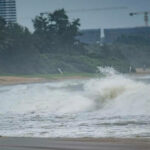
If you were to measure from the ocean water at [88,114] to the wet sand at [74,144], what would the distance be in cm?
111

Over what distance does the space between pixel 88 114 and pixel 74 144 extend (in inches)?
302

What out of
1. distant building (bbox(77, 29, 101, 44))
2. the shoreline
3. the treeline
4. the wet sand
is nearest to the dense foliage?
the treeline

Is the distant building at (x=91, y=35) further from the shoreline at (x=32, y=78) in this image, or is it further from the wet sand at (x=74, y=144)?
the wet sand at (x=74, y=144)

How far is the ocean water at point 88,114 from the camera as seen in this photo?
1452 cm

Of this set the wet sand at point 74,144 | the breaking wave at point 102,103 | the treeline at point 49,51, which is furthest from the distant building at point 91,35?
the wet sand at point 74,144

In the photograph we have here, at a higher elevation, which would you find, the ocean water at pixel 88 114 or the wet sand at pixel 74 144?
the wet sand at pixel 74 144

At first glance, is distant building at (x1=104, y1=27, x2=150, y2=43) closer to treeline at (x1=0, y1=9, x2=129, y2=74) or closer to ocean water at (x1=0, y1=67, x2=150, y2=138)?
treeline at (x1=0, y1=9, x2=129, y2=74)

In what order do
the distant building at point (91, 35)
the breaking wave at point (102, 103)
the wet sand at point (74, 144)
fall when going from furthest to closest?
1. the distant building at point (91, 35)
2. the breaking wave at point (102, 103)
3. the wet sand at point (74, 144)

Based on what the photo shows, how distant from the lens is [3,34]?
82.2 m

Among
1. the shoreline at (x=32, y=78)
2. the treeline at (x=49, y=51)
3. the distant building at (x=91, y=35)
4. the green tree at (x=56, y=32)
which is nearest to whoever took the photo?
the shoreline at (x=32, y=78)

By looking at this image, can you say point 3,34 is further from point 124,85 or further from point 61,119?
point 61,119

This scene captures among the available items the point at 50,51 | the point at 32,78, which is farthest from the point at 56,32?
the point at 32,78

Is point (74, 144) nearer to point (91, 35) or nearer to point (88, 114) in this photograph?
→ point (88, 114)

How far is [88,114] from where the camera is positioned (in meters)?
19.3
